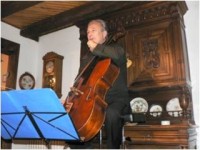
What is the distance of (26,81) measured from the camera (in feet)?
11.8

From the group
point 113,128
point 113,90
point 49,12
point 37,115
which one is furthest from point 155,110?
point 49,12

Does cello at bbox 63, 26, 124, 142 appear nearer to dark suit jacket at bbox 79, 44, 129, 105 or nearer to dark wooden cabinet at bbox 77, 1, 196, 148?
dark suit jacket at bbox 79, 44, 129, 105

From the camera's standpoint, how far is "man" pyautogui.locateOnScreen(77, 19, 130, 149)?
1714mm

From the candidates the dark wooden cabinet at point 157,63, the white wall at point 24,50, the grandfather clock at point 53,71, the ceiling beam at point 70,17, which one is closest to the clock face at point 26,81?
the white wall at point 24,50

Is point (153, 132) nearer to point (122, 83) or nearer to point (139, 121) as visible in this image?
point (139, 121)

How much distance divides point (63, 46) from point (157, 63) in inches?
64.0

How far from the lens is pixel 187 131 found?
202cm

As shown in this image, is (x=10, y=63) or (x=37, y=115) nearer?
(x=37, y=115)

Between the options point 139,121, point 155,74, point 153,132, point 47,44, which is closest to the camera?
point 153,132

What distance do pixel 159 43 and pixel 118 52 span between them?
0.87 metres

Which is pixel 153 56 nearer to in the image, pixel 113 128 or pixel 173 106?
pixel 173 106

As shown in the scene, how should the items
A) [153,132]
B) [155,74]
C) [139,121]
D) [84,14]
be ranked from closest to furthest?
[153,132] < [139,121] < [155,74] < [84,14]

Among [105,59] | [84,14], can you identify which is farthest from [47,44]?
[105,59]

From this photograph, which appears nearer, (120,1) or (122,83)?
(122,83)
